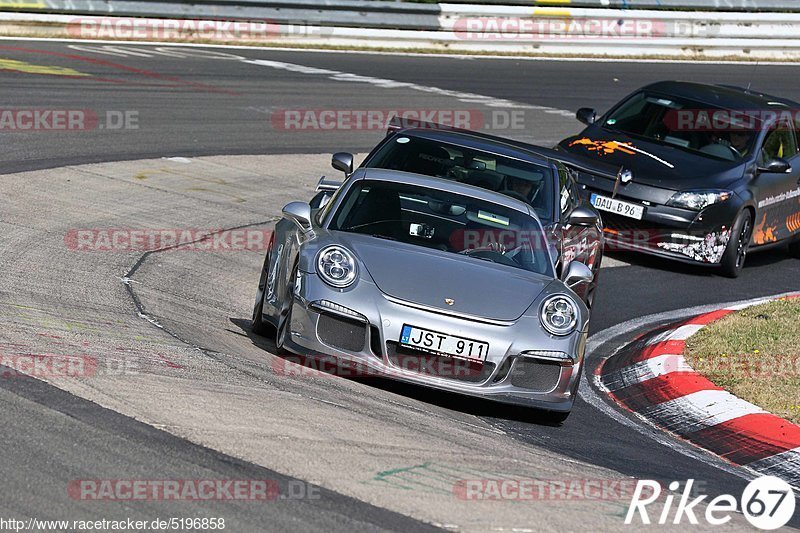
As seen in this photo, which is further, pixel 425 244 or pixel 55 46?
pixel 55 46

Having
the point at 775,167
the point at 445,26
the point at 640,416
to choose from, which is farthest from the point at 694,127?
the point at 445,26

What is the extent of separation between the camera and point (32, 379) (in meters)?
5.41

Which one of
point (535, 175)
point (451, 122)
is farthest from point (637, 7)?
point (535, 175)

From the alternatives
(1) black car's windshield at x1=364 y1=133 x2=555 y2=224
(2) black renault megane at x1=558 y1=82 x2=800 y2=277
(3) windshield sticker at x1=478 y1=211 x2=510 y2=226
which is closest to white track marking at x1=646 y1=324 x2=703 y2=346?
(1) black car's windshield at x1=364 y1=133 x2=555 y2=224

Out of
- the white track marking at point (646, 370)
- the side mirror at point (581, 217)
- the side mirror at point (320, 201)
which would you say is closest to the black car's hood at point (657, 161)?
the side mirror at point (581, 217)

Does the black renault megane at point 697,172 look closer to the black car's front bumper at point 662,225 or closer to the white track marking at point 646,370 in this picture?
the black car's front bumper at point 662,225

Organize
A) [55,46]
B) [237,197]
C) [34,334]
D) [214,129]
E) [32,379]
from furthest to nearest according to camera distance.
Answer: [55,46], [214,129], [237,197], [34,334], [32,379]

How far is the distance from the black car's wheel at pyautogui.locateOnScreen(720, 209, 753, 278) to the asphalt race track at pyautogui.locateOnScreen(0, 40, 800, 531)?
175 millimetres

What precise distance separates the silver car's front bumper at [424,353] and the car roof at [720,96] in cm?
708

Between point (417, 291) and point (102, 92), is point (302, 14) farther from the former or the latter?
point (417, 291)

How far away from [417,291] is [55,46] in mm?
14351

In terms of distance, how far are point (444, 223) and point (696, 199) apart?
4.94 m

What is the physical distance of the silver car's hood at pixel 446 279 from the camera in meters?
6.81

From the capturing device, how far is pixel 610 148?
12.5 metres
